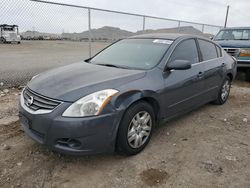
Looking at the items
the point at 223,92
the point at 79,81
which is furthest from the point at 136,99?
the point at 223,92

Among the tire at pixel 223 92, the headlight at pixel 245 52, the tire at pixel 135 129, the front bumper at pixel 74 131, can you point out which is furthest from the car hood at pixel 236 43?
the front bumper at pixel 74 131

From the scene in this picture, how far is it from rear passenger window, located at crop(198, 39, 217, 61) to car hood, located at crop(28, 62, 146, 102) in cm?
179

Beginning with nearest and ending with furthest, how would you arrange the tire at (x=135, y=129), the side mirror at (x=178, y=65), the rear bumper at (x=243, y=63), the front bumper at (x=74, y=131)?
the front bumper at (x=74, y=131) < the tire at (x=135, y=129) < the side mirror at (x=178, y=65) < the rear bumper at (x=243, y=63)

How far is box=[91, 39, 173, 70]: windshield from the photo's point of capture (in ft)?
11.9

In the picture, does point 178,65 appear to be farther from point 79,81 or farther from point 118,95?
point 79,81

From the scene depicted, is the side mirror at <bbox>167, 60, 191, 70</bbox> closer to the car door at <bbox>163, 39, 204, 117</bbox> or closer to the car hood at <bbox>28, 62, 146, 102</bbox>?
the car door at <bbox>163, 39, 204, 117</bbox>

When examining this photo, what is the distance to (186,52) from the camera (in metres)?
4.11

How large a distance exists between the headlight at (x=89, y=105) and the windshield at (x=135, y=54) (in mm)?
999

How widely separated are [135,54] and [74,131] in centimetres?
179

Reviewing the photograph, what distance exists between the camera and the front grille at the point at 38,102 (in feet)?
8.87

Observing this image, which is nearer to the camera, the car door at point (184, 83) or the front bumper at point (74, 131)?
the front bumper at point (74, 131)

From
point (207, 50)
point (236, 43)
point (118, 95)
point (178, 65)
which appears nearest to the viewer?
point (118, 95)

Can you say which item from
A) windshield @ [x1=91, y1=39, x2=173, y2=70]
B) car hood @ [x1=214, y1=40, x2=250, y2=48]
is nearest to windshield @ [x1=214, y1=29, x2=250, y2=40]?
car hood @ [x1=214, y1=40, x2=250, y2=48]

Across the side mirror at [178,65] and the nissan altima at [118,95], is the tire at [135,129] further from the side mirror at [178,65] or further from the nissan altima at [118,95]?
the side mirror at [178,65]
